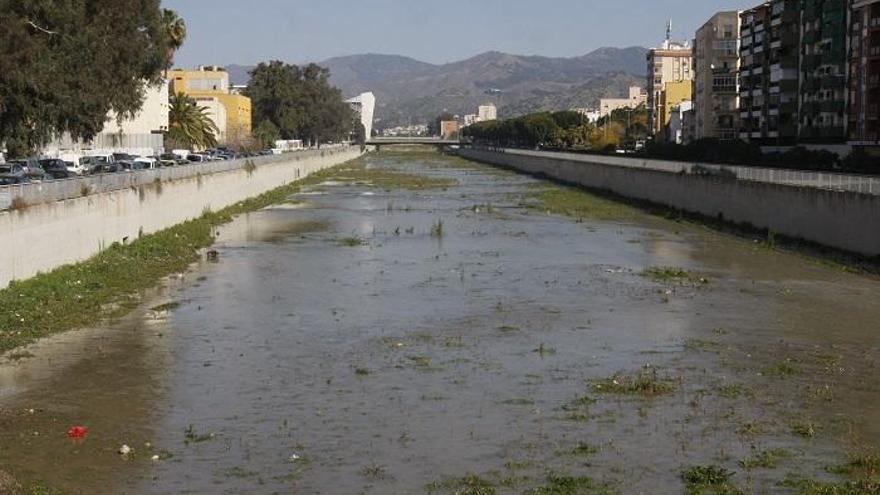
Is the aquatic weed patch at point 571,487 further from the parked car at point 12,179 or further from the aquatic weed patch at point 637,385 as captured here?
the parked car at point 12,179

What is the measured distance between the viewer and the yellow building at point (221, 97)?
14975 centimetres

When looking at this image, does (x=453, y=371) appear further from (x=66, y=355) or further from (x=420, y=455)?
(x=66, y=355)

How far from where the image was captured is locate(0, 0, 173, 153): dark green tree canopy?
37.8 meters

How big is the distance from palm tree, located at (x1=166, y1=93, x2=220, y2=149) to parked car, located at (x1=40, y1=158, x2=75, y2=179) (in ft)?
201

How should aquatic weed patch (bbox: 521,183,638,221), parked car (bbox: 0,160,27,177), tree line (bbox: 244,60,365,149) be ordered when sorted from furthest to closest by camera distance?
tree line (bbox: 244,60,365,149) < aquatic weed patch (bbox: 521,183,638,221) < parked car (bbox: 0,160,27,177)

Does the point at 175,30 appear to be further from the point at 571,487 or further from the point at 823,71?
the point at 571,487

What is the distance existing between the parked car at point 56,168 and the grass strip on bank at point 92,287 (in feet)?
22.3

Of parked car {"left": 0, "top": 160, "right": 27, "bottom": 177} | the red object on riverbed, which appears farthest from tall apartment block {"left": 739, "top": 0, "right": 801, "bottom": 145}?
the red object on riverbed

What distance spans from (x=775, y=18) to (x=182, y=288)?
308ft

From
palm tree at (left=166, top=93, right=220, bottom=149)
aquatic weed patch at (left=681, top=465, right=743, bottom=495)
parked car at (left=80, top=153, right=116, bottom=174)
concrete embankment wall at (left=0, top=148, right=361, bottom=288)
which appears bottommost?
aquatic weed patch at (left=681, top=465, right=743, bottom=495)

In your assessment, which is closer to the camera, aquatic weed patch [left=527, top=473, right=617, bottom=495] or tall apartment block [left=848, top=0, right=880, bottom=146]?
aquatic weed patch [left=527, top=473, right=617, bottom=495]

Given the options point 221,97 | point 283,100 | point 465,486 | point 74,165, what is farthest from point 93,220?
point 283,100

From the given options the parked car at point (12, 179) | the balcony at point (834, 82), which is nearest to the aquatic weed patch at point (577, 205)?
the balcony at point (834, 82)

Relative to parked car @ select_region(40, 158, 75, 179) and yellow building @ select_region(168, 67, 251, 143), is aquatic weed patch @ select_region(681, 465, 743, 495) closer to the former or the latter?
parked car @ select_region(40, 158, 75, 179)
